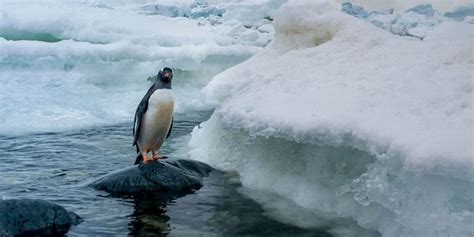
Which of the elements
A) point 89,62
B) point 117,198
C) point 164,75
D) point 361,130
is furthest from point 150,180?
point 89,62

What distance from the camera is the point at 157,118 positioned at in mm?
7203

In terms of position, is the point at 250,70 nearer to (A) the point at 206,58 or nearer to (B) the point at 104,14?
(A) the point at 206,58

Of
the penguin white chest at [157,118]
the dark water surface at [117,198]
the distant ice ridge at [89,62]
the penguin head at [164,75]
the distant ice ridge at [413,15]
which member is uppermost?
the penguin head at [164,75]

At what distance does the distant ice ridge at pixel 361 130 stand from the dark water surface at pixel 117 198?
13.4 inches

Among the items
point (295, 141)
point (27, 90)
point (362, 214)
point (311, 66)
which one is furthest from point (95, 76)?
point (362, 214)

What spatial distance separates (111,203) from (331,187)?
214 centimetres

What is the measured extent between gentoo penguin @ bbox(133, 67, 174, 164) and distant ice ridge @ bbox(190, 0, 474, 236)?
69 cm

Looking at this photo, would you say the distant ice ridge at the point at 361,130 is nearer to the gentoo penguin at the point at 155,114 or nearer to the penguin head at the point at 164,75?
the gentoo penguin at the point at 155,114

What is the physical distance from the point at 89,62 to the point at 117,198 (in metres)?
10.9

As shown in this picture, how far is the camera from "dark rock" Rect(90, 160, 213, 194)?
21.8ft

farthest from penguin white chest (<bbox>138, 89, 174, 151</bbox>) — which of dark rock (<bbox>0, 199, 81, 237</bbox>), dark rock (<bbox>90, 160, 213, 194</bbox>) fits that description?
dark rock (<bbox>0, 199, 81, 237</bbox>)

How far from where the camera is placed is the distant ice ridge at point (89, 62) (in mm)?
12705

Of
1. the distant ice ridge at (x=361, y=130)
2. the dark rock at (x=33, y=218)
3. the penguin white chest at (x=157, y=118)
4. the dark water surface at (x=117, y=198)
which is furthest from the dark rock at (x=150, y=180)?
the dark rock at (x=33, y=218)

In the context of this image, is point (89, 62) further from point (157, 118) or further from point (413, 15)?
point (413, 15)
